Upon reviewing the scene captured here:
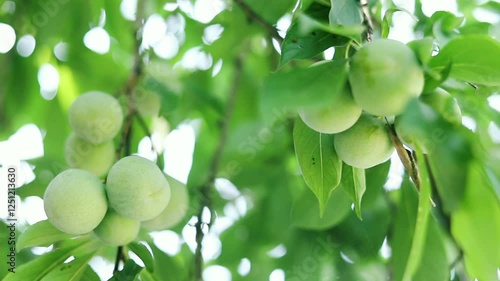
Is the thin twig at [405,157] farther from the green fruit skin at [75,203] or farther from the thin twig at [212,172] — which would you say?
the thin twig at [212,172]

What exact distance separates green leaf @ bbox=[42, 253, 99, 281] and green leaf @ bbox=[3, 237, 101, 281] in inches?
0.8

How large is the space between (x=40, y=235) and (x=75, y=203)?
215 mm

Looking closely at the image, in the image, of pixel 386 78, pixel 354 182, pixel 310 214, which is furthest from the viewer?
pixel 310 214

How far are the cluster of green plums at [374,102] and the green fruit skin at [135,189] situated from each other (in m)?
0.41

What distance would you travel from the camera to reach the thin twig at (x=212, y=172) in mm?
1795

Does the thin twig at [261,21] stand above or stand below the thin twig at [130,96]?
above

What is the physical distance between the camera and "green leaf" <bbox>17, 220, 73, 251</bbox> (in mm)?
1330

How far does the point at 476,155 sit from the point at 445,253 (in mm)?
574

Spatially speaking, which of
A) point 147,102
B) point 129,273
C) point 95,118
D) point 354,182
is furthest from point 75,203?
point 147,102

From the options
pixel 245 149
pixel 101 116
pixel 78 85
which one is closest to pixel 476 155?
pixel 101 116

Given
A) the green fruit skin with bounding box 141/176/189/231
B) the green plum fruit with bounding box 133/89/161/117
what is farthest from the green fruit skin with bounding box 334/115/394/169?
the green plum fruit with bounding box 133/89/161/117

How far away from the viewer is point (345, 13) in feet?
3.43

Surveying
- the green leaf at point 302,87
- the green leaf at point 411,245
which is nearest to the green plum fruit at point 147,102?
the green leaf at point 411,245

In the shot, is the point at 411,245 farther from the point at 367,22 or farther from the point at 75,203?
the point at 75,203
